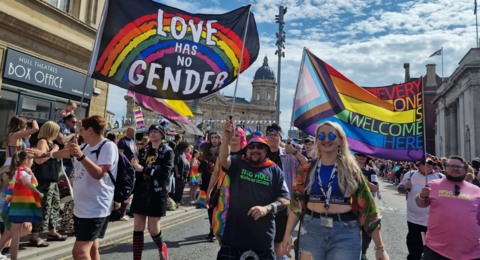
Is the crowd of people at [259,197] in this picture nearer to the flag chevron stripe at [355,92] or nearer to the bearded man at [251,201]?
the bearded man at [251,201]

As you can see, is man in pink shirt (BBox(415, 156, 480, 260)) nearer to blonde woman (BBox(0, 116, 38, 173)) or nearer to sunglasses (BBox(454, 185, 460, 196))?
sunglasses (BBox(454, 185, 460, 196))

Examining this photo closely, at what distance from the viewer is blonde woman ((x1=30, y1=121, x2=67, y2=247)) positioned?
198 inches

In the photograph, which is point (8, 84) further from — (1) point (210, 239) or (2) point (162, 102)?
(1) point (210, 239)

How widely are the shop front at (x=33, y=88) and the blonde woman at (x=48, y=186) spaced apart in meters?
4.24

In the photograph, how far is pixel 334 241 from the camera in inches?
106

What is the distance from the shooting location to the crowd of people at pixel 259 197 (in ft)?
9.25

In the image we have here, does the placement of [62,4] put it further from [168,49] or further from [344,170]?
[344,170]

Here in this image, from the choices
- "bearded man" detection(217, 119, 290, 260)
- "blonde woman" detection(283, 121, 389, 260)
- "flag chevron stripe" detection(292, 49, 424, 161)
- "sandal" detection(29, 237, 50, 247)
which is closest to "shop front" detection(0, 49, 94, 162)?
"sandal" detection(29, 237, 50, 247)

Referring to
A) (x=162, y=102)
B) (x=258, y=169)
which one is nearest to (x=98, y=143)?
(x=258, y=169)

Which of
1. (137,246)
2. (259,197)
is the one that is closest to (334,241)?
(259,197)

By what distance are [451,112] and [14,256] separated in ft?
162

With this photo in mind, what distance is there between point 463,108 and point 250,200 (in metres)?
41.2

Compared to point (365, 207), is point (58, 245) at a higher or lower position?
lower

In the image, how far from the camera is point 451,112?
42.2 meters
